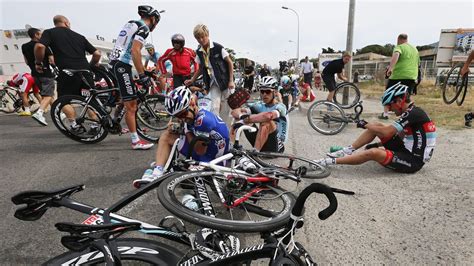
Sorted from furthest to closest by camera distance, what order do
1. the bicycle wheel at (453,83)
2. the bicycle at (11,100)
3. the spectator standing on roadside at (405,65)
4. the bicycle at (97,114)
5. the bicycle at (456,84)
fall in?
the bicycle at (11,100) → the bicycle wheel at (453,83) → the bicycle at (456,84) → the spectator standing on roadside at (405,65) → the bicycle at (97,114)

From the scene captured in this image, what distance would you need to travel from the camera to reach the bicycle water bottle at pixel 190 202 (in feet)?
5.79

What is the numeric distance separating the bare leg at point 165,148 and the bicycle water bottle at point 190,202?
100cm

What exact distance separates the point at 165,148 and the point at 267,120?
1369mm

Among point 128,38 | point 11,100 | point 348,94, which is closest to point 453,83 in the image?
point 348,94

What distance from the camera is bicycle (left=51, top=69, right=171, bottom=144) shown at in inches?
177

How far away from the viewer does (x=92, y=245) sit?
136 cm

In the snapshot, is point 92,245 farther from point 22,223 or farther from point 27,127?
point 27,127

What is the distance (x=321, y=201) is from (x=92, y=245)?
212 centimetres

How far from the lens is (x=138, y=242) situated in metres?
1.49

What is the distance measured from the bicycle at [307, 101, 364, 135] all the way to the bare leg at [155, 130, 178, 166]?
144 inches

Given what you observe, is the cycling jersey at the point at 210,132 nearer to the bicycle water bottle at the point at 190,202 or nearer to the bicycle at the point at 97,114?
the bicycle water bottle at the point at 190,202

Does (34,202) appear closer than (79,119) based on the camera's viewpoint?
Yes

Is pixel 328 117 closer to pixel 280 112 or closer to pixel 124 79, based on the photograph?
pixel 280 112

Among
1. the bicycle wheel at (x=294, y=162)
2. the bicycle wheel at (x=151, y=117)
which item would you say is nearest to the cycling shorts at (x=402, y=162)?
the bicycle wheel at (x=294, y=162)
